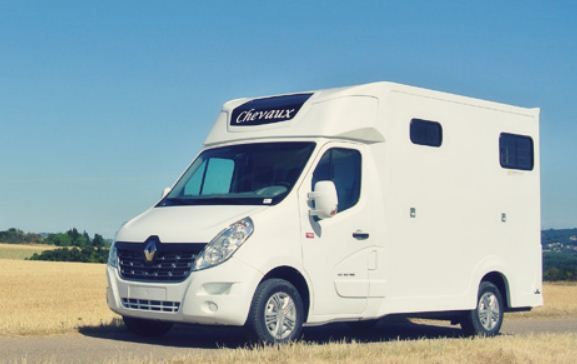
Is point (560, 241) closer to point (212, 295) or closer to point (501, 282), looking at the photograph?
point (501, 282)

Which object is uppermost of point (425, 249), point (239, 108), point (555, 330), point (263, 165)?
point (239, 108)

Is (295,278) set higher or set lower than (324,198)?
lower

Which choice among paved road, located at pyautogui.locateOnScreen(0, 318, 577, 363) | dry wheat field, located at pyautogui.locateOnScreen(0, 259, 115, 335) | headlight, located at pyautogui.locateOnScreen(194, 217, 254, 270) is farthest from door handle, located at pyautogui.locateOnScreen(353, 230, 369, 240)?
dry wheat field, located at pyautogui.locateOnScreen(0, 259, 115, 335)

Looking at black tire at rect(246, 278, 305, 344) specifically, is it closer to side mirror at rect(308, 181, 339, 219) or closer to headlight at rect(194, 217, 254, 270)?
headlight at rect(194, 217, 254, 270)

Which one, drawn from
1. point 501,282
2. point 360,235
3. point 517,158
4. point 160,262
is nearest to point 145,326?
point 160,262

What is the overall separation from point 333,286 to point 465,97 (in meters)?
3.88

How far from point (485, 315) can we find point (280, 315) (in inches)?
166

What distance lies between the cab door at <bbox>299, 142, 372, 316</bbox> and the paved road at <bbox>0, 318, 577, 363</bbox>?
616mm

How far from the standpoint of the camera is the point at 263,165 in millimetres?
12352

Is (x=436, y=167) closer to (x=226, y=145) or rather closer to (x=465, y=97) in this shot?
(x=465, y=97)

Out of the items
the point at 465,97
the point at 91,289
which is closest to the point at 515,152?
the point at 465,97

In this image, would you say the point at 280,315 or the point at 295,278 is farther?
the point at 295,278

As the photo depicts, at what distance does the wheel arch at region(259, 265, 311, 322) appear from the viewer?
1151 cm

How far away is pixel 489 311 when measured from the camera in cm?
1455
